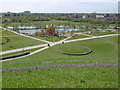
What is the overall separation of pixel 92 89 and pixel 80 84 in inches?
47.2

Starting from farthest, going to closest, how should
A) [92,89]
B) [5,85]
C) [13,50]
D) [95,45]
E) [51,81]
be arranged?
[95,45]
[13,50]
[51,81]
[5,85]
[92,89]

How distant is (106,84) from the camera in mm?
11516

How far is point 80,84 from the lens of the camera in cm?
1128

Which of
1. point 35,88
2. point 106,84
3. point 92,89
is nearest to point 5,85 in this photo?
point 35,88

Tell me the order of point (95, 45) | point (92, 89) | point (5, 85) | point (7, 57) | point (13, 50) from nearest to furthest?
1. point (92, 89)
2. point (5, 85)
3. point (7, 57)
4. point (13, 50)
5. point (95, 45)

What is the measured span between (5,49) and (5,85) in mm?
28902

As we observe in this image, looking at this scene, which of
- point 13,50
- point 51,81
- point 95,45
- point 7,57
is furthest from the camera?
point 95,45

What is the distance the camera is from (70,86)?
35.3ft

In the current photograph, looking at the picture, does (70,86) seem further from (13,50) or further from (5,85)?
(13,50)

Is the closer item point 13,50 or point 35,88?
point 35,88

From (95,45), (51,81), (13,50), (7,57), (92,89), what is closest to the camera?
(92,89)

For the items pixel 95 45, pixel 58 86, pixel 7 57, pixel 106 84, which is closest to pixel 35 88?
pixel 58 86

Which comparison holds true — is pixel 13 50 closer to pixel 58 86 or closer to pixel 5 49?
pixel 5 49

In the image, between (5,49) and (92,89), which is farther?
(5,49)
